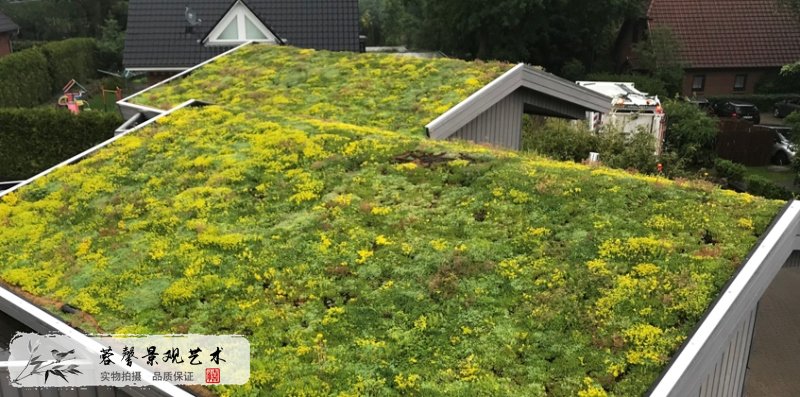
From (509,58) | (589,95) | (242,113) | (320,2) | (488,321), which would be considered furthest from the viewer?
(509,58)

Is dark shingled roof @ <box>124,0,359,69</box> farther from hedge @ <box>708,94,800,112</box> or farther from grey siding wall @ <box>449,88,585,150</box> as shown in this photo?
hedge @ <box>708,94,800,112</box>

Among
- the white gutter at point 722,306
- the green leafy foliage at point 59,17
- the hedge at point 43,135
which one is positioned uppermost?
the green leafy foliage at point 59,17

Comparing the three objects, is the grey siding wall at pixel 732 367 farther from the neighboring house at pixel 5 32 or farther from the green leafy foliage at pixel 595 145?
the neighboring house at pixel 5 32

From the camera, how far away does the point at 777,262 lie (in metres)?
6.57

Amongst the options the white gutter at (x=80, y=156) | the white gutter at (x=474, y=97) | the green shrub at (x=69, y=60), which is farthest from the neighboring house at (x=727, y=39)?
the green shrub at (x=69, y=60)

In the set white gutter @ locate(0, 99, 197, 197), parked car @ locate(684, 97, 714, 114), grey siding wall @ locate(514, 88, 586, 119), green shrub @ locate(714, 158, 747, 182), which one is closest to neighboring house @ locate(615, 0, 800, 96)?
parked car @ locate(684, 97, 714, 114)

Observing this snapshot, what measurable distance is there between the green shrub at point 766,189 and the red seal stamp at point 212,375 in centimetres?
1974

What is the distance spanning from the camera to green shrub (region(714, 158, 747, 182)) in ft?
74.5

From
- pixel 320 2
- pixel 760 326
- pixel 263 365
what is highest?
pixel 320 2

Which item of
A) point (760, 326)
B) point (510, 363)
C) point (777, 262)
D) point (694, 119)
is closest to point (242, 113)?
point (510, 363)

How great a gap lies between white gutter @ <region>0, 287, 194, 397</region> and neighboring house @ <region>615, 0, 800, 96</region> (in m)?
38.9

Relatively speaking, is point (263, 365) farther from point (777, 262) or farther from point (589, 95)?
point (589, 95)

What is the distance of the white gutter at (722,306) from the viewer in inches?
208

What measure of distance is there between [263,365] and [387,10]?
193ft
